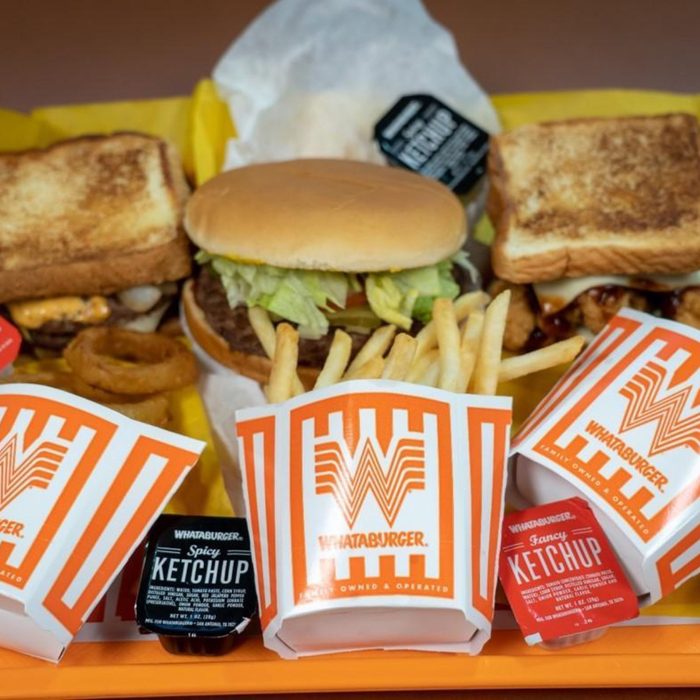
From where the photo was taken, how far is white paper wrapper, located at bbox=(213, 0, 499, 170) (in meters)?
2.58

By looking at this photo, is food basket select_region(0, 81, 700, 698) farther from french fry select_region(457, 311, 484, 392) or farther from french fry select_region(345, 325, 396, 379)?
french fry select_region(345, 325, 396, 379)

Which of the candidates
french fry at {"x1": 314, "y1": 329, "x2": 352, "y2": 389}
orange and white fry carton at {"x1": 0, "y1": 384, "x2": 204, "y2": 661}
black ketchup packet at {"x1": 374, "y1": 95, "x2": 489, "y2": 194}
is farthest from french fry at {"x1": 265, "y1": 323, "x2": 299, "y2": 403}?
black ketchup packet at {"x1": 374, "y1": 95, "x2": 489, "y2": 194}

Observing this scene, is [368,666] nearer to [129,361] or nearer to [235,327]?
[235,327]

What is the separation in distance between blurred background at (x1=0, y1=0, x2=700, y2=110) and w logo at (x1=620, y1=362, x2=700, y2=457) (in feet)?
6.08

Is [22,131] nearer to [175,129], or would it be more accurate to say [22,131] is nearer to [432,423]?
[175,129]

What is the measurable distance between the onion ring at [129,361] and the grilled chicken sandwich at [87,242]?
0.13 m

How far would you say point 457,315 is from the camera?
1.79 m

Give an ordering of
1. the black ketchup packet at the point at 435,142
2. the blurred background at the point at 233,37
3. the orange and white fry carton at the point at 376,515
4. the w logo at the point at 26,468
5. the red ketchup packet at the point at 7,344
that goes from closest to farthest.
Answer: the orange and white fry carton at the point at 376,515 < the w logo at the point at 26,468 < the red ketchup packet at the point at 7,344 < the black ketchup packet at the point at 435,142 < the blurred background at the point at 233,37

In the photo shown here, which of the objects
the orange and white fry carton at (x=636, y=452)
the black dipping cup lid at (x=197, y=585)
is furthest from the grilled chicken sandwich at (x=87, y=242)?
the orange and white fry carton at (x=636, y=452)

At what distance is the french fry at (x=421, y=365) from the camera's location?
61.6 inches

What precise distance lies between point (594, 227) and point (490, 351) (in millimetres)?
694

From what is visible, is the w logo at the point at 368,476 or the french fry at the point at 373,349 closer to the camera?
the w logo at the point at 368,476

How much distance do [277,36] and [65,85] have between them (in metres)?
0.95

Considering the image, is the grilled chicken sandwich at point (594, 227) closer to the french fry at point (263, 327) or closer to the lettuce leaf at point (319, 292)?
the lettuce leaf at point (319, 292)
